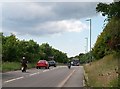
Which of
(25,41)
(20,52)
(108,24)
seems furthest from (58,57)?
(108,24)

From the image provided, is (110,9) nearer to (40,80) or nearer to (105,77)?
(105,77)

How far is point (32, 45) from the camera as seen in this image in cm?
9700

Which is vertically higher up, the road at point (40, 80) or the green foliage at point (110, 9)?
the green foliage at point (110, 9)

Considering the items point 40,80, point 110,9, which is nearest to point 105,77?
point 110,9

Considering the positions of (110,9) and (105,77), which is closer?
(105,77)

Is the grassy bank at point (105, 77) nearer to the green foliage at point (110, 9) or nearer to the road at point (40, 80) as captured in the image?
the road at point (40, 80)

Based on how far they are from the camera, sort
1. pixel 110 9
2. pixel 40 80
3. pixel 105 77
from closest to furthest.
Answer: pixel 105 77
pixel 110 9
pixel 40 80

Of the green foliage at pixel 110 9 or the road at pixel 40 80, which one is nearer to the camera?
the road at pixel 40 80

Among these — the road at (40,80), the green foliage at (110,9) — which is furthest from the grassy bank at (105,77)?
the green foliage at (110,9)

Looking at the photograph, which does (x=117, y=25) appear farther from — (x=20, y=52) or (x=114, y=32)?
(x=20, y=52)

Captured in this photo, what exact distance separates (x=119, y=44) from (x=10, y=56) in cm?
4778

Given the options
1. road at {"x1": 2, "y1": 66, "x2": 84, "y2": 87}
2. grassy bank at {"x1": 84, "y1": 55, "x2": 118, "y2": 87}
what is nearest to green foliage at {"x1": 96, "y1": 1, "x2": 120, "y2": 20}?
grassy bank at {"x1": 84, "y1": 55, "x2": 118, "y2": 87}

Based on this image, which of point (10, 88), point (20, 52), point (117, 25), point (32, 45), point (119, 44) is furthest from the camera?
point (32, 45)

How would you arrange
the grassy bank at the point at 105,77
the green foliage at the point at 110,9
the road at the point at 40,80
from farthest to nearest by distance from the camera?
the green foliage at the point at 110,9, the road at the point at 40,80, the grassy bank at the point at 105,77
